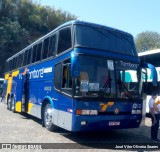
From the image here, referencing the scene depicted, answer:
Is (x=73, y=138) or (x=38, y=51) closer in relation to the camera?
(x=73, y=138)

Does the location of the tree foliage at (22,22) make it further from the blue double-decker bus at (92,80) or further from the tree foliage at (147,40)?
the blue double-decker bus at (92,80)

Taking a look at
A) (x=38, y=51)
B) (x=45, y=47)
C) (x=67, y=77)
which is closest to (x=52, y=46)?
(x=45, y=47)

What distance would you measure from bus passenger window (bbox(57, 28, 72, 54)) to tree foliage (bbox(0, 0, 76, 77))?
35.4m

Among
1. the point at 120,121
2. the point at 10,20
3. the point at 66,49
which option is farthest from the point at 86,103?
the point at 10,20

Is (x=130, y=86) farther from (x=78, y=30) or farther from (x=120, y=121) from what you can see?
(x=78, y=30)

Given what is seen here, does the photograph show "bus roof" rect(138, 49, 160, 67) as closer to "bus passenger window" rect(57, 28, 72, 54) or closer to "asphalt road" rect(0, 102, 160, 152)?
"asphalt road" rect(0, 102, 160, 152)

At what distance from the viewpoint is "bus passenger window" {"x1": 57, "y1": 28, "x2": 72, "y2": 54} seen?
9766 millimetres

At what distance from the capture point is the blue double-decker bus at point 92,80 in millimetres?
8852

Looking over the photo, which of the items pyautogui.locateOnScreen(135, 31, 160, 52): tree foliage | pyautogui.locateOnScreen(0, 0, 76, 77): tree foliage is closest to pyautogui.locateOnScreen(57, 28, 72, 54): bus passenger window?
pyautogui.locateOnScreen(0, 0, 76, 77): tree foliage

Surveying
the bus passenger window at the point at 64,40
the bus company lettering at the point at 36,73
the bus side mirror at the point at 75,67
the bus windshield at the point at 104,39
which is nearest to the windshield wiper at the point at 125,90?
the bus windshield at the point at 104,39

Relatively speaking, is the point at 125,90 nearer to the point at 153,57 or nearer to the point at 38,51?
the point at 38,51

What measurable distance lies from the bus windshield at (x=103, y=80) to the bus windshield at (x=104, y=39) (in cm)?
54

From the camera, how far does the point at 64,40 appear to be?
10156 millimetres

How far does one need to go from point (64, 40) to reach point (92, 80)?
196cm
